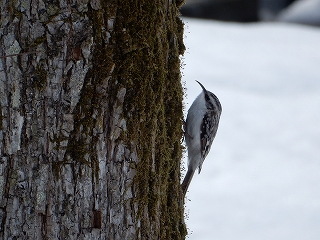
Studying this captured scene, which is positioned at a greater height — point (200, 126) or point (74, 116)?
point (200, 126)

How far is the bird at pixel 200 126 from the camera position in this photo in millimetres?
4531

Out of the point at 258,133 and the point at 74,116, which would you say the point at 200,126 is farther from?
the point at 258,133

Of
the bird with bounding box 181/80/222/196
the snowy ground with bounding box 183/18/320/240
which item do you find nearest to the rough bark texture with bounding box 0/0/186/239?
the snowy ground with bounding box 183/18/320/240

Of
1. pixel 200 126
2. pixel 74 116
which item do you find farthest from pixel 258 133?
pixel 74 116

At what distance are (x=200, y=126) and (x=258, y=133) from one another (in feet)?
12.5

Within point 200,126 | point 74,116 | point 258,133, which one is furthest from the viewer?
point 258,133

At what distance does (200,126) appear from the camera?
455 centimetres

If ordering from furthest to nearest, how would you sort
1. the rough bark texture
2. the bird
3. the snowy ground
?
the snowy ground → the bird → the rough bark texture

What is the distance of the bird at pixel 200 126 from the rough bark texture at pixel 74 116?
6.71 feet

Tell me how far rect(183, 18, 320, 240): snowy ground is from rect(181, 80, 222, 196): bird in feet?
1.82

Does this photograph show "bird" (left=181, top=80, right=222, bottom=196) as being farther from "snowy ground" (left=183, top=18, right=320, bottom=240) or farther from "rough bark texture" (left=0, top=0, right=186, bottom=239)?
"rough bark texture" (left=0, top=0, right=186, bottom=239)

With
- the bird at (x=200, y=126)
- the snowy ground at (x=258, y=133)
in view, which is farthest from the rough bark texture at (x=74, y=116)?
the bird at (x=200, y=126)

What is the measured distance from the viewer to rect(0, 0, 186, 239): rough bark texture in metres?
2.27

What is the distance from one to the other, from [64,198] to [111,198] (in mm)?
203
